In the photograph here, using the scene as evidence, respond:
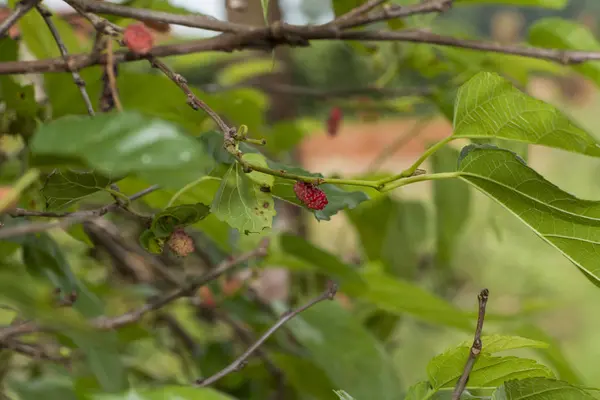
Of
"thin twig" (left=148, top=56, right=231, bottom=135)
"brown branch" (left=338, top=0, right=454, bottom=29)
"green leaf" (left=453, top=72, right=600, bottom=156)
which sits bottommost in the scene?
"green leaf" (left=453, top=72, right=600, bottom=156)

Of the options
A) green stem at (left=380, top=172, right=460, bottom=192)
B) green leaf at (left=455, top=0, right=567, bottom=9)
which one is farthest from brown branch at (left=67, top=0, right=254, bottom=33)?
green leaf at (left=455, top=0, right=567, bottom=9)

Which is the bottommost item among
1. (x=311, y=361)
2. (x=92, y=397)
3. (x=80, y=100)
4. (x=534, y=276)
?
(x=534, y=276)

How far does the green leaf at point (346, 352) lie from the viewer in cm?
44

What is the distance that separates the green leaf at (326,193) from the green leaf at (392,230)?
323 mm

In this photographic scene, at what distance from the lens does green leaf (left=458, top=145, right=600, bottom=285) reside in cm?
25

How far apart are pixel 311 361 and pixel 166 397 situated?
1.11 ft

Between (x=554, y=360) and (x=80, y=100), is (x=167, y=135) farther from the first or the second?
(x=554, y=360)

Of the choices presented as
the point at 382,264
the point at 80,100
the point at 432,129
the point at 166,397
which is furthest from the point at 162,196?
the point at 432,129

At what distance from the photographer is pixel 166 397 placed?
190 millimetres

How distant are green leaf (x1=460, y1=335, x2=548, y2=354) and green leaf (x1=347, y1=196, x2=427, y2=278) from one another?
36 centimetres

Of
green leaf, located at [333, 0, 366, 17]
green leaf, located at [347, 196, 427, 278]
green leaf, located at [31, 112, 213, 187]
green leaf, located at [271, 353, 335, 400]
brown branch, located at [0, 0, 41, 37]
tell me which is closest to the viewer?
green leaf, located at [31, 112, 213, 187]

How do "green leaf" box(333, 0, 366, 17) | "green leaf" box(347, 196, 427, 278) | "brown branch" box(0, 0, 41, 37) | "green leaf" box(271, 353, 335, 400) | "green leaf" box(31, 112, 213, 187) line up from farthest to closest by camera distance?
1. "green leaf" box(347, 196, 427, 278)
2. "green leaf" box(271, 353, 335, 400)
3. "green leaf" box(333, 0, 366, 17)
4. "brown branch" box(0, 0, 41, 37)
5. "green leaf" box(31, 112, 213, 187)

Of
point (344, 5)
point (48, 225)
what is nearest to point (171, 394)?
point (48, 225)

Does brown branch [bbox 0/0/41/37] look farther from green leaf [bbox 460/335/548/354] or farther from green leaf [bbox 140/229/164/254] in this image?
green leaf [bbox 460/335/548/354]
